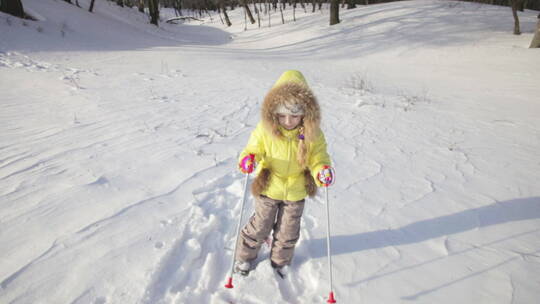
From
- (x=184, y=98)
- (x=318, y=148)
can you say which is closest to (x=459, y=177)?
(x=318, y=148)

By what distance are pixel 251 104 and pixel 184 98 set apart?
4.47 ft

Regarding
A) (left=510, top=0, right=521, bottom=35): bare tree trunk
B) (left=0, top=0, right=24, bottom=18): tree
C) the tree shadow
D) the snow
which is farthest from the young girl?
(left=510, top=0, right=521, bottom=35): bare tree trunk

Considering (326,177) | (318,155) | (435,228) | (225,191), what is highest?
(318,155)

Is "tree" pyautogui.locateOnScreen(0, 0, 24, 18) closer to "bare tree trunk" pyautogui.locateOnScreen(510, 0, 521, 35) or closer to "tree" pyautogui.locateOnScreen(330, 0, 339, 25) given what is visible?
"tree" pyautogui.locateOnScreen(330, 0, 339, 25)

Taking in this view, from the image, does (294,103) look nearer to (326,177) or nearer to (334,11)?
(326,177)

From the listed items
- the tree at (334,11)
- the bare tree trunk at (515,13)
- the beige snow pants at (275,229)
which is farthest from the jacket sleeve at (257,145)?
the tree at (334,11)

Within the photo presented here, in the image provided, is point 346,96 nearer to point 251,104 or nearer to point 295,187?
point 251,104

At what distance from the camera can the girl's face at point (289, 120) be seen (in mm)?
1695

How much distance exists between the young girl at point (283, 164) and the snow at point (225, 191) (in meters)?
0.24

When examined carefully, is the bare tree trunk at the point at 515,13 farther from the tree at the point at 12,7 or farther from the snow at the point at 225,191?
the tree at the point at 12,7

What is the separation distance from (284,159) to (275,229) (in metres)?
0.61

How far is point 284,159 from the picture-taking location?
5.85 feet

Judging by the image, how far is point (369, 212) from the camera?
2.59 m

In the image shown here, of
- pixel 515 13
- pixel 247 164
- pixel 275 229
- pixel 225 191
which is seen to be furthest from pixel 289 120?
pixel 515 13
